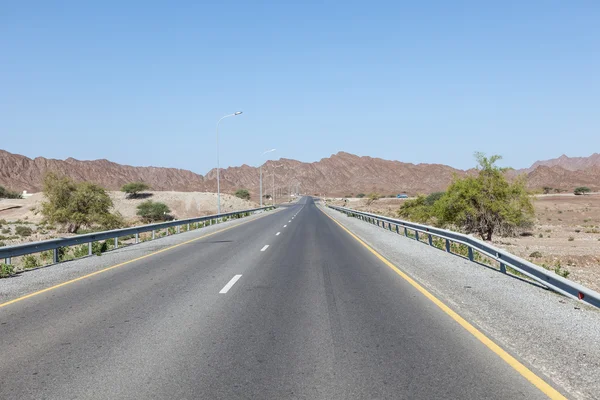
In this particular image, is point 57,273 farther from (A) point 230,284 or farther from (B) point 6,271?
(A) point 230,284

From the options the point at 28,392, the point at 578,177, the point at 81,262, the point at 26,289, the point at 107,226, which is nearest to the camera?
the point at 28,392

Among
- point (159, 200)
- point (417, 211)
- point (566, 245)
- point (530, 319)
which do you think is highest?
point (530, 319)

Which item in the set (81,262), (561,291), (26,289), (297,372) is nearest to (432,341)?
(297,372)

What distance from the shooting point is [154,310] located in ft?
27.6

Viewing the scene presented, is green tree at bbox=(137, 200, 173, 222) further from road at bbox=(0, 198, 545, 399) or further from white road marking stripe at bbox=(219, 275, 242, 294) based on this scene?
road at bbox=(0, 198, 545, 399)

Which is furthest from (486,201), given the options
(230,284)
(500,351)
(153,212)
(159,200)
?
(159,200)

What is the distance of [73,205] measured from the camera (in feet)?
151

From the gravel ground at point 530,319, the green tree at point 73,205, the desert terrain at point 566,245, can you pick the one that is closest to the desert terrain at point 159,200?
the green tree at point 73,205

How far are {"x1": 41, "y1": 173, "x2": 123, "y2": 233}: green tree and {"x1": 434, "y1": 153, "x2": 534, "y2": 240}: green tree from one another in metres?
29.1

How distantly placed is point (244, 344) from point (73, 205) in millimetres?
43865

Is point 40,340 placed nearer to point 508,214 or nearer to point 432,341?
point 432,341

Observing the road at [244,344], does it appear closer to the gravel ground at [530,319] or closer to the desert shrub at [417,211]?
the gravel ground at [530,319]

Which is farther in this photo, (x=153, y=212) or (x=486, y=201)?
(x=153, y=212)

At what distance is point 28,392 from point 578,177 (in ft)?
678
